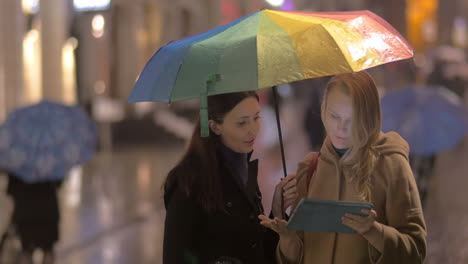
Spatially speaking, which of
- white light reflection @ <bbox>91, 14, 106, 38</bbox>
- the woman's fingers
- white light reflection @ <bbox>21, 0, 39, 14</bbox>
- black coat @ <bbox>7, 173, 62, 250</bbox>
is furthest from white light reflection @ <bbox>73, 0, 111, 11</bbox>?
the woman's fingers

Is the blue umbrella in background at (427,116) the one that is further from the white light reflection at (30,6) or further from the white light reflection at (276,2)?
the white light reflection at (30,6)

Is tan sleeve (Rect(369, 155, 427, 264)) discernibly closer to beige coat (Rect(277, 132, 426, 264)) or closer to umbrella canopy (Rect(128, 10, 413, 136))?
beige coat (Rect(277, 132, 426, 264))

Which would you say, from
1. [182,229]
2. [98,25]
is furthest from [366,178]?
[98,25]

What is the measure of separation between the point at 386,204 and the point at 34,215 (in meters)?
4.33

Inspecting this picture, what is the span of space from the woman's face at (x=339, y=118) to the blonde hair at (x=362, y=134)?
2cm

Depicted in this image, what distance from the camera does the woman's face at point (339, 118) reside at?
2.41 m

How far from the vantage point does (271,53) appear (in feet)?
7.79

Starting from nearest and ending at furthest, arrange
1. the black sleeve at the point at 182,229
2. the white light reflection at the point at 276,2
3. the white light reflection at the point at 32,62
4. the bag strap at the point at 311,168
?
the bag strap at the point at 311,168
the black sleeve at the point at 182,229
the white light reflection at the point at 276,2
the white light reflection at the point at 32,62

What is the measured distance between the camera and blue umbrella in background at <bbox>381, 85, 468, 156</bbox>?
6.32 metres

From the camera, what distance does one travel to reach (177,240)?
2643 millimetres

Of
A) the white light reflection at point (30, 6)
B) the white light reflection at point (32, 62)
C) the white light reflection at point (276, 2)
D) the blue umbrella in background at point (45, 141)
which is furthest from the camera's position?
the white light reflection at point (32, 62)

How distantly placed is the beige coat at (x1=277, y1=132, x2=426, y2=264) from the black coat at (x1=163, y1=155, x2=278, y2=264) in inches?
11.2

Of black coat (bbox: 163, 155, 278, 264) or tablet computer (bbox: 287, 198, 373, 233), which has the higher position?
tablet computer (bbox: 287, 198, 373, 233)

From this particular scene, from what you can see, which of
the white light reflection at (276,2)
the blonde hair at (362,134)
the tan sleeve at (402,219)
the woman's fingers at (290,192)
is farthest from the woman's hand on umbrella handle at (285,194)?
the white light reflection at (276,2)
